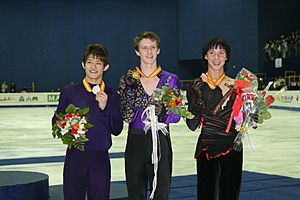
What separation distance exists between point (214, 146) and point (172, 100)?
0.43 metres

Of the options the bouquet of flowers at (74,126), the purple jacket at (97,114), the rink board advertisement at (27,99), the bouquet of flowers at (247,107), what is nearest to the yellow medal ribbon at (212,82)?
the bouquet of flowers at (247,107)

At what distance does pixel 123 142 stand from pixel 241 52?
66.1ft

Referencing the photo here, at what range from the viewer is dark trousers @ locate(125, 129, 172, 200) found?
3.50m

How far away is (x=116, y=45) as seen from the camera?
3338 centimetres

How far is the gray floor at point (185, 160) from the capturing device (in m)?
5.99

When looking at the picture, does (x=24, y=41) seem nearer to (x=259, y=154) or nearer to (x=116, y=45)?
(x=116, y=45)

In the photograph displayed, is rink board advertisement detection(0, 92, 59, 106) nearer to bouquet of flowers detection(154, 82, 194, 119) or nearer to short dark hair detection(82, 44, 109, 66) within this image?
short dark hair detection(82, 44, 109, 66)

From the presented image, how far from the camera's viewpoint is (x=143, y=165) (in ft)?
11.5

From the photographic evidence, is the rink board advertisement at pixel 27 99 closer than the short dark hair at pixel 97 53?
No

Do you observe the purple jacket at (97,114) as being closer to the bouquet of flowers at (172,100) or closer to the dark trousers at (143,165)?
the dark trousers at (143,165)

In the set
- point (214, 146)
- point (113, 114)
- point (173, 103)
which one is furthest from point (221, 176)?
point (113, 114)

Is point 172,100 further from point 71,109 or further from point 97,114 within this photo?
point 71,109

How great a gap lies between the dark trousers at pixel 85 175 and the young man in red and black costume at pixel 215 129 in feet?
2.06

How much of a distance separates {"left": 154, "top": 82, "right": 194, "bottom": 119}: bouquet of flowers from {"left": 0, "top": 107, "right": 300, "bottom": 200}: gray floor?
1.48 m
